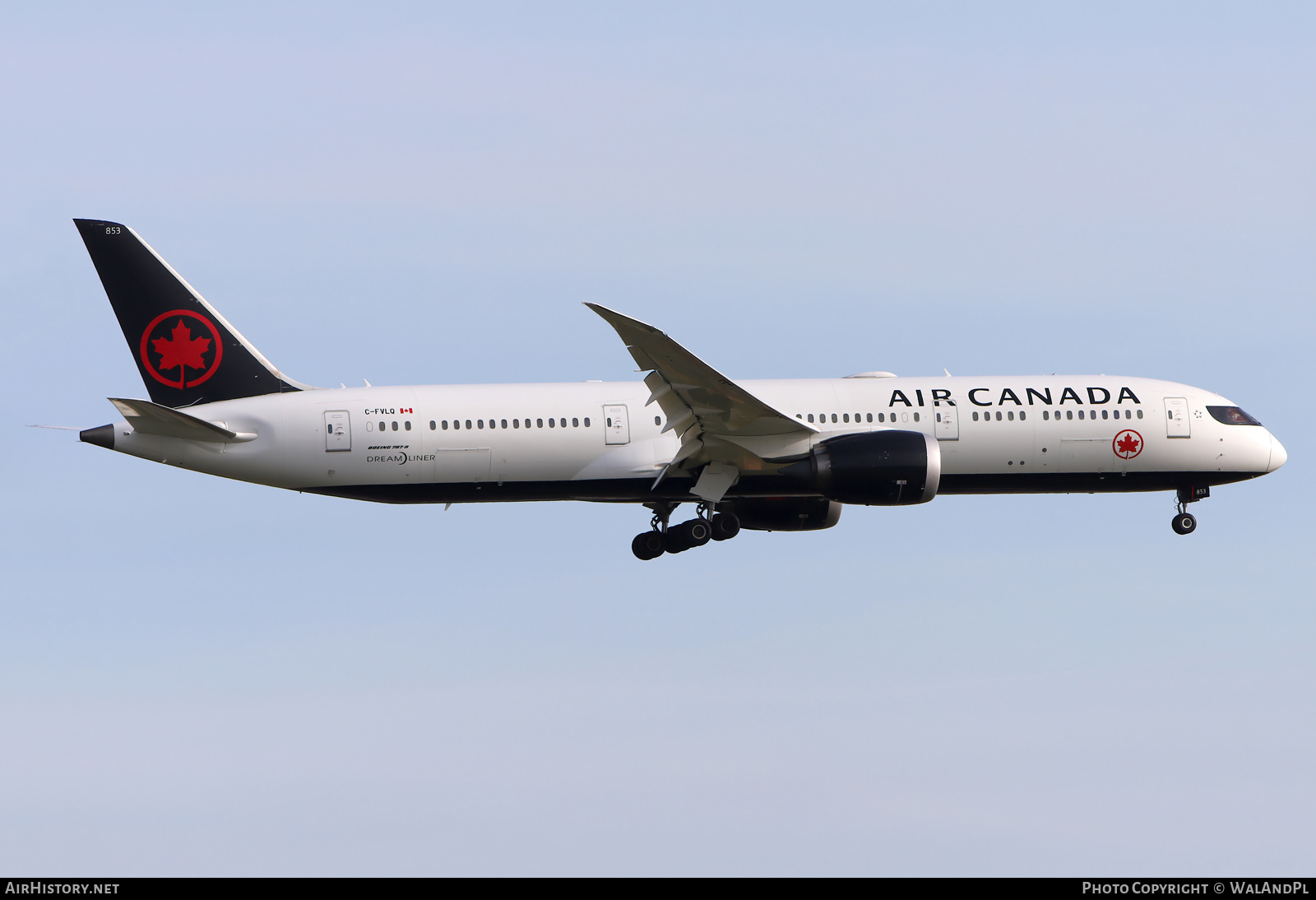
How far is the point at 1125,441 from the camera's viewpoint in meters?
39.1

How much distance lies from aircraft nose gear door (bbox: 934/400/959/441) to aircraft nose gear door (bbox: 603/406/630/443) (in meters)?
8.32

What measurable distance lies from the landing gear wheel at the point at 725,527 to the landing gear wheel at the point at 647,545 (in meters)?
1.65

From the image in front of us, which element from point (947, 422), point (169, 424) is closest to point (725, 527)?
point (947, 422)

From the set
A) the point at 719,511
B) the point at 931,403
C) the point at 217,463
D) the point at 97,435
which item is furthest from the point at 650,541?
the point at 97,435

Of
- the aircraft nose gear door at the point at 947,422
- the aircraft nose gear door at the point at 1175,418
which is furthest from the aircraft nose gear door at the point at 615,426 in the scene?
the aircraft nose gear door at the point at 1175,418

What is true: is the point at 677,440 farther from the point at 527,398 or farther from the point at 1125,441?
the point at 1125,441

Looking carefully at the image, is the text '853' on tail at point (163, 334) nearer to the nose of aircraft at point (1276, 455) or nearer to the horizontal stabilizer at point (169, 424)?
the horizontal stabilizer at point (169, 424)

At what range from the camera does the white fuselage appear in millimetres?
36844

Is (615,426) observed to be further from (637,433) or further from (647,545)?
(647,545)

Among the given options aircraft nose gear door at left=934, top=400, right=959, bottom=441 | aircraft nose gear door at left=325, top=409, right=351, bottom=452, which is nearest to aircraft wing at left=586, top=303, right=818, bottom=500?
aircraft nose gear door at left=934, top=400, right=959, bottom=441

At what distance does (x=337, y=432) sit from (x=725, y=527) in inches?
417

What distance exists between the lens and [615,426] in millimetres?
37406

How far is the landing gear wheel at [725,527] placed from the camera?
127ft

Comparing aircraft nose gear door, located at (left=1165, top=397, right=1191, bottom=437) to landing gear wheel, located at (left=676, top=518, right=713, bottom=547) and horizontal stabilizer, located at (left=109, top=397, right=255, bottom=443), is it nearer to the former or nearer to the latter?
landing gear wheel, located at (left=676, top=518, right=713, bottom=547)
